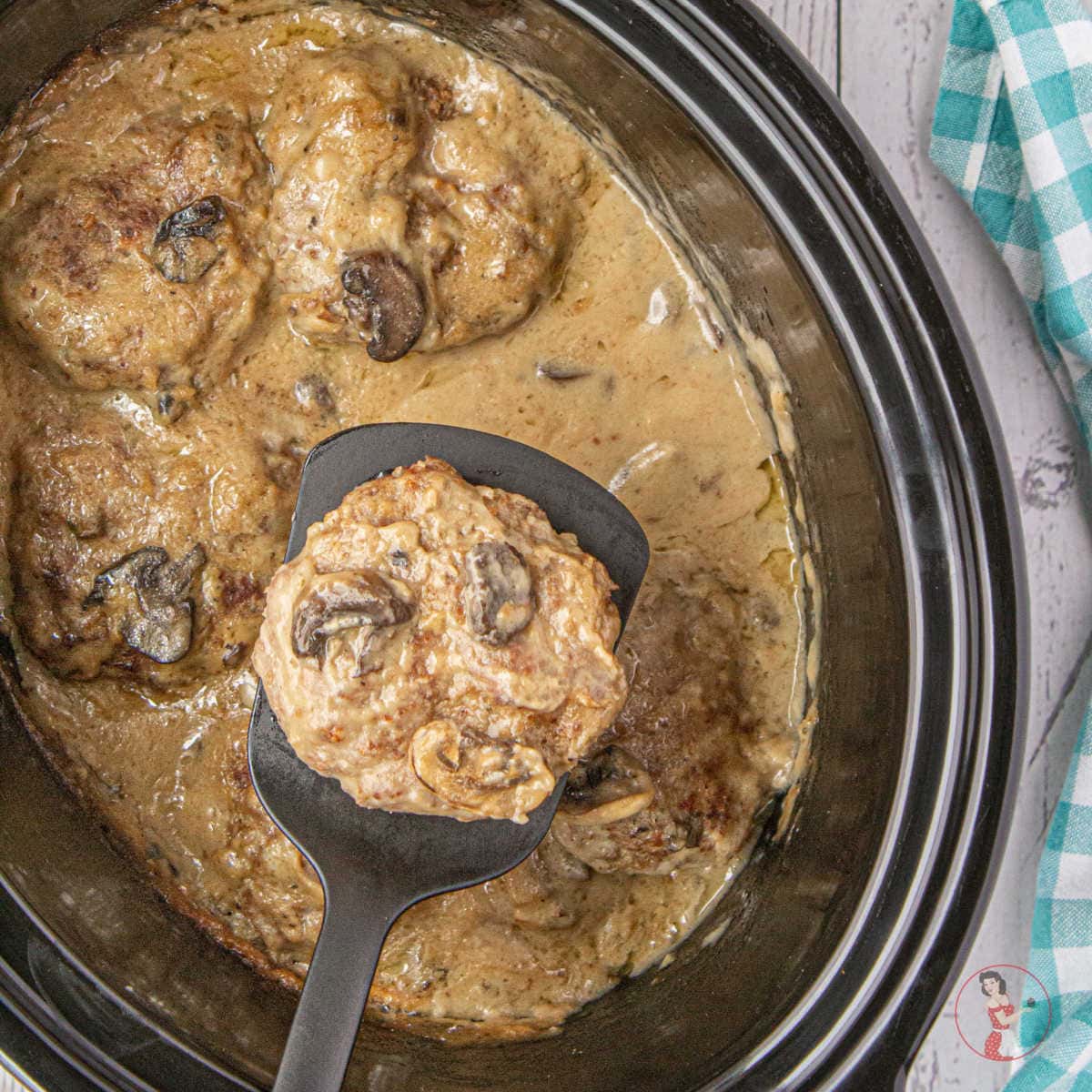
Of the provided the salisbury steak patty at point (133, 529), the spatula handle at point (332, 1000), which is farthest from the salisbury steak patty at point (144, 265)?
the spatula handle at point (332, 1000)

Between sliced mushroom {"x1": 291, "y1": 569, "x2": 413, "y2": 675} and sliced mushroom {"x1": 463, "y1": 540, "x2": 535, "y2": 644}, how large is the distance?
0.11m

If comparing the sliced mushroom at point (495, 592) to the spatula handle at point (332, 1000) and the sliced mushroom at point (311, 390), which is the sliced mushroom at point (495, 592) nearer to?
the spatula handle at point (332, 1000)

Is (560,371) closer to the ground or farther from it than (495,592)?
farther from it

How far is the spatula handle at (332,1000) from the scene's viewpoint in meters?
1.66

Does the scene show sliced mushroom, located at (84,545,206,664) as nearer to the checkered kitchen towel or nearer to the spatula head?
the spatula head

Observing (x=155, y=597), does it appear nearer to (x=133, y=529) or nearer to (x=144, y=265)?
(x=133, y=529)

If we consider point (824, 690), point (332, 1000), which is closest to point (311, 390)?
point (332, 1000)

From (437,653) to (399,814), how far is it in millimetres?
365

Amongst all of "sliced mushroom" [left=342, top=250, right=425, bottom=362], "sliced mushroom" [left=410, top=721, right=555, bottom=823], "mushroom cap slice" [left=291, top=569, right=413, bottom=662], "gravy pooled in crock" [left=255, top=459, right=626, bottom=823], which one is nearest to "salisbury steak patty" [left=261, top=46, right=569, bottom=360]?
"sliced mushroom" [left=342, top=250, right=425, bottom=362]

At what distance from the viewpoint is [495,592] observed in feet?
5.10

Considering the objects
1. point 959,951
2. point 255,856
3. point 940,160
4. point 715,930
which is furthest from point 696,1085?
point 940,160

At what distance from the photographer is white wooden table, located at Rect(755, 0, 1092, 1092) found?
240 cm

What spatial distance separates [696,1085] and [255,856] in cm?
94

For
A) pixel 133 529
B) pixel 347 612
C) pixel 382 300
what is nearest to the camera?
pixel 347 612
